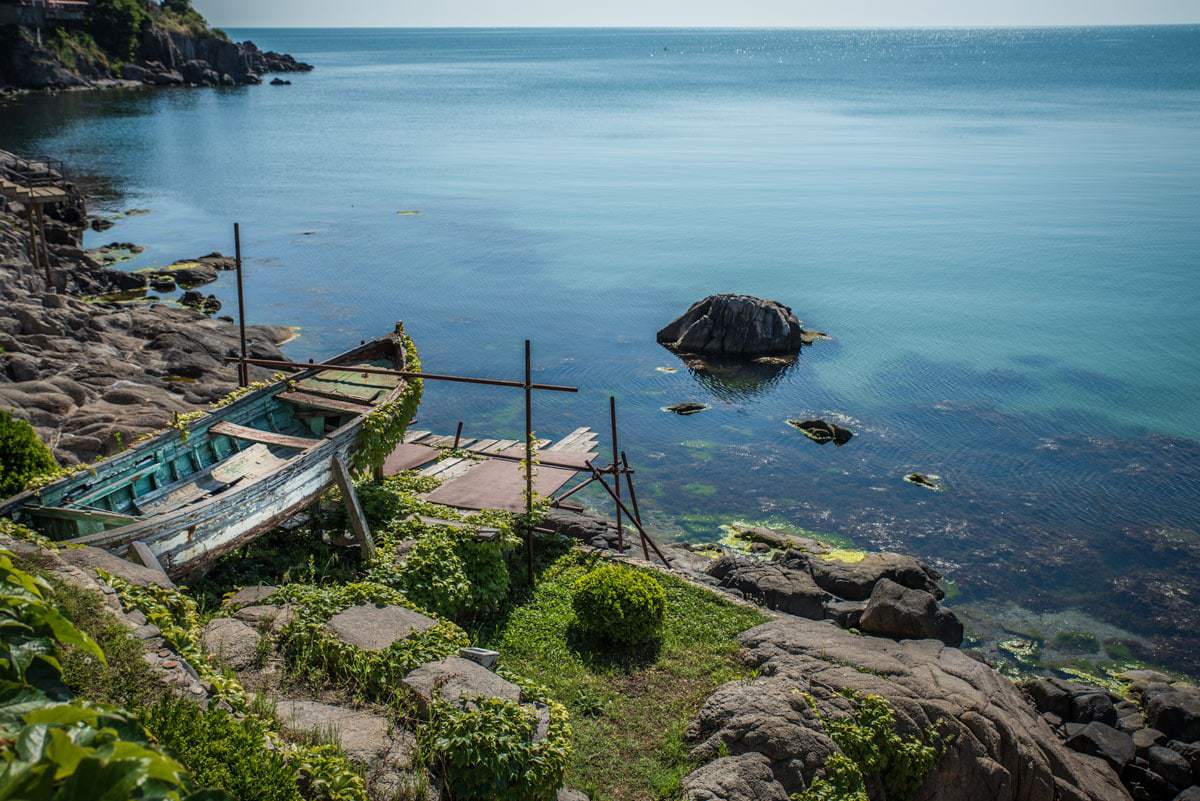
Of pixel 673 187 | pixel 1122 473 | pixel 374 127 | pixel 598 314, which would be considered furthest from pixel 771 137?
pixel 1122 473

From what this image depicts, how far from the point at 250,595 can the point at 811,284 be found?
3994 centimetres

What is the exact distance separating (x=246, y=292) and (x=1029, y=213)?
47.6 metres

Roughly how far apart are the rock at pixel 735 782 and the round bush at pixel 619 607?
11.5ft

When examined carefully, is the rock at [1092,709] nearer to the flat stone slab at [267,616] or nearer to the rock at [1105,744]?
the rock at [1105,744]

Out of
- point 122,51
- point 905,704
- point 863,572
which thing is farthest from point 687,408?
point 122,51

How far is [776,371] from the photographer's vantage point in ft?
129

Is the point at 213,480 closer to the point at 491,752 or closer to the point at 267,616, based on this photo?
the point at 267,616

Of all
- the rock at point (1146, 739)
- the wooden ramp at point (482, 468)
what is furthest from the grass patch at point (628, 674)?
the rock at point (1146, 739)

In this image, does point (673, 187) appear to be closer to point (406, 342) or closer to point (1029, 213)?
point (1029, 213)

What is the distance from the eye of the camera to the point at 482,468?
2256 centimetres

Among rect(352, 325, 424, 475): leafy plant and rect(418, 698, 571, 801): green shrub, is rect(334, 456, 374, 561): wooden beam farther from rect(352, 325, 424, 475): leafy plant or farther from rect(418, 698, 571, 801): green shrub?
rect(418, 698, 571, 801): green shrub

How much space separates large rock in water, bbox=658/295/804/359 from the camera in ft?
134

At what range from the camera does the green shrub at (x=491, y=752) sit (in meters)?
11.9

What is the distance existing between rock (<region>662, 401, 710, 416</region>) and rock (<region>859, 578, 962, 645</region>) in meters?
14.4
